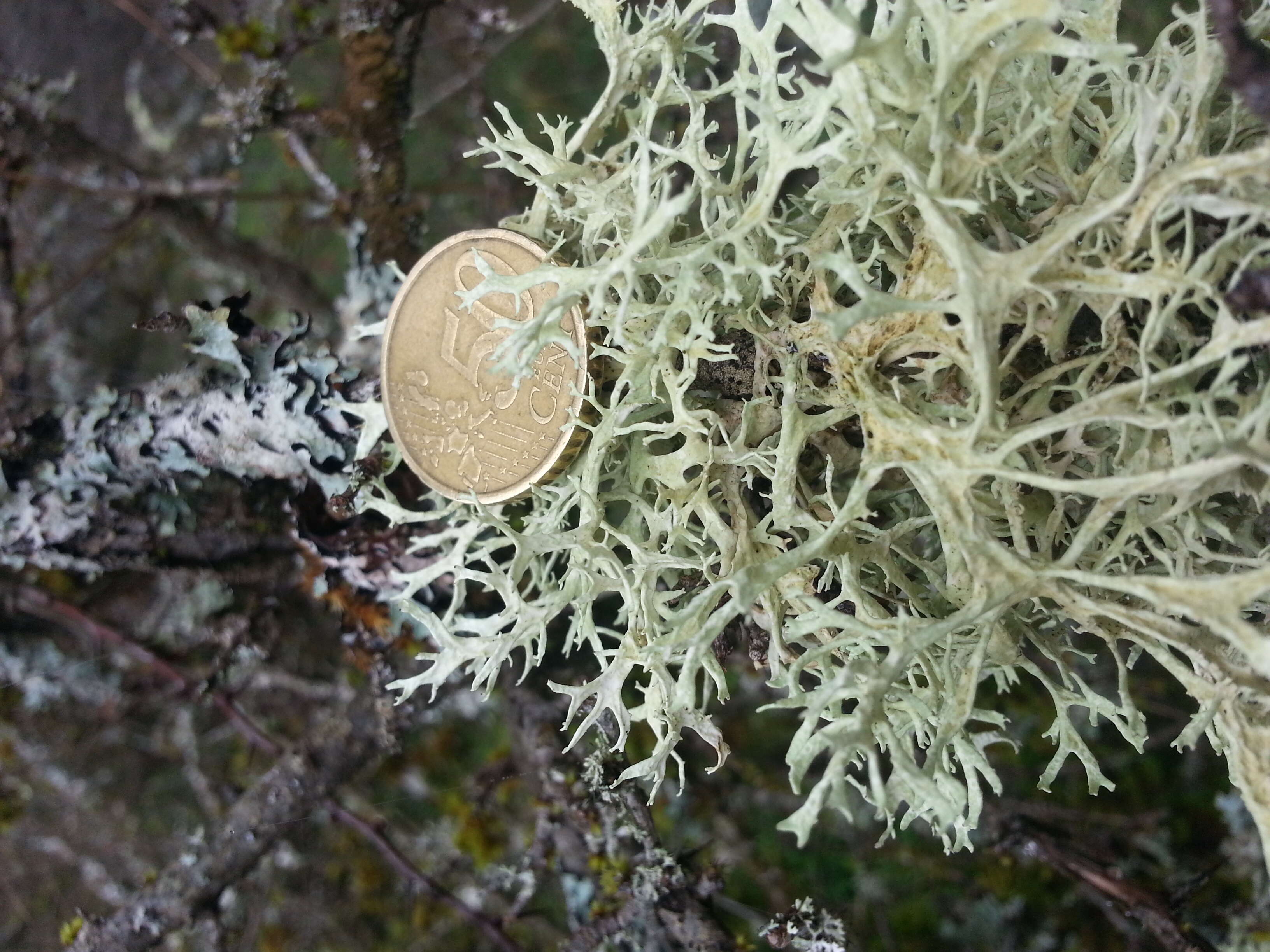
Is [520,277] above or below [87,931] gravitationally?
above

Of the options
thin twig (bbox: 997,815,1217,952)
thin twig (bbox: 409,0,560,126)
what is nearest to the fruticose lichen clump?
thin twig (bbox: 997,815,1217,952)

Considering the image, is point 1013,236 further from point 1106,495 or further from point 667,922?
point 667,922

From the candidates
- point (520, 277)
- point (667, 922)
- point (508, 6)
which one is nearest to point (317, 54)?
point (508, 6)

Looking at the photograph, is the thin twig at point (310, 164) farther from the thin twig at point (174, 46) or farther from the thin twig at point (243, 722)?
the thin twig at point (243, 722)

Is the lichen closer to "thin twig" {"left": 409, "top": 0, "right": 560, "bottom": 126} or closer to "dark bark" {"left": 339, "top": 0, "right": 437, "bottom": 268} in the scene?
"dark bark" {"left": 339, "top": 0, "right": 437, "bottom": 268}

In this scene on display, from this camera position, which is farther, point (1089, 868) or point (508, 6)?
point (508, 6)

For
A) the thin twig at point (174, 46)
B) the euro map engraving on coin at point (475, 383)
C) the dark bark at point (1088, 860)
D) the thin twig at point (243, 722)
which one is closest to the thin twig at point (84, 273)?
the thin twig at point (174, 46)
